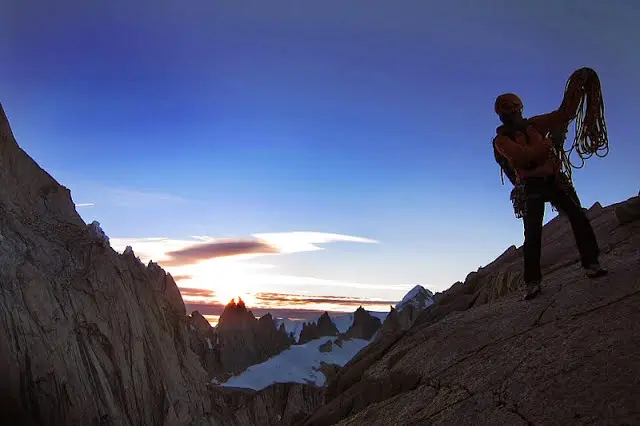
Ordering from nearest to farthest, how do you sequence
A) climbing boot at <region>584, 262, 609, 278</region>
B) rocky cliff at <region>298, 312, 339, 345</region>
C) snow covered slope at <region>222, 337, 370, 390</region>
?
climbing boot at <region>584, 262, 609, 278</region> → snow covered slope at <region>222, 337, 370, 390</region> → rocky cliff at <region>298, 312, 339, 345</region>

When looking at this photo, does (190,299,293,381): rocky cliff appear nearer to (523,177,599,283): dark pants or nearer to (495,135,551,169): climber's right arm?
(523,177,599,283): dark pants

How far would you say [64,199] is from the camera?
4519cm

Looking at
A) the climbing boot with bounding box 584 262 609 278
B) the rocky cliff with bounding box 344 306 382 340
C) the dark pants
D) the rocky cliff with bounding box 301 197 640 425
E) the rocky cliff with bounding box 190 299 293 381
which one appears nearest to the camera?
the rocky cliff with bounding box 301 197 640 425

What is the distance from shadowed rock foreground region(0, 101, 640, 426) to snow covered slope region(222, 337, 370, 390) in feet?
A: 25.7

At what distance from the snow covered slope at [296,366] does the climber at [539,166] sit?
93.8m

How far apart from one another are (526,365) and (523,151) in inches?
123

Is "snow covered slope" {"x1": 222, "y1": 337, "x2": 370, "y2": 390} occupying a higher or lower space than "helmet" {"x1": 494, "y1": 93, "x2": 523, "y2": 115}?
lower

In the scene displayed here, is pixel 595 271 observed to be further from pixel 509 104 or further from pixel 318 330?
pixel 318 330

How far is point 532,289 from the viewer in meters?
7.79

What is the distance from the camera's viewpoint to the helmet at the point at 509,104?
24.0ft

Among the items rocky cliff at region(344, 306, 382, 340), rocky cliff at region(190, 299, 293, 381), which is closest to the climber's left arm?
rocky cliff at region(190, 299, 293, 381)

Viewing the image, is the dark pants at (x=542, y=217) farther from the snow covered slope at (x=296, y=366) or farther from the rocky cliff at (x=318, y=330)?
the rocky cliff at (x=318, y=330)

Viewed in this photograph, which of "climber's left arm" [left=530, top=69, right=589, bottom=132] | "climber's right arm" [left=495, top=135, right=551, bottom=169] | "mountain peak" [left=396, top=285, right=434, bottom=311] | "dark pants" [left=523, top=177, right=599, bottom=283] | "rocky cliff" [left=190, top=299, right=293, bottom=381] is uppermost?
"mountain peak" [left=396, top=285, right=434, bottom=311]

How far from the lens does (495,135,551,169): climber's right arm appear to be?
7.16 m
